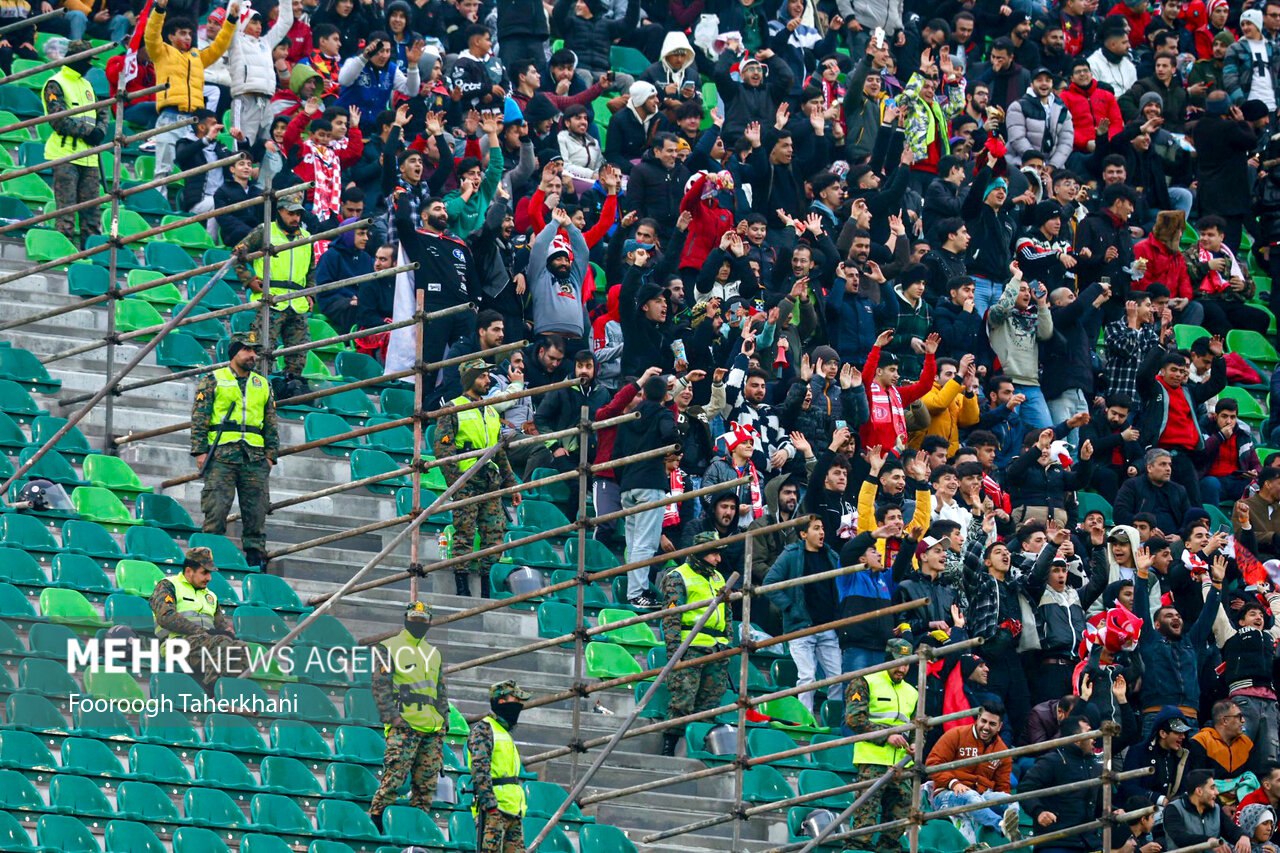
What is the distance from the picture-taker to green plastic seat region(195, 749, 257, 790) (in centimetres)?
1688

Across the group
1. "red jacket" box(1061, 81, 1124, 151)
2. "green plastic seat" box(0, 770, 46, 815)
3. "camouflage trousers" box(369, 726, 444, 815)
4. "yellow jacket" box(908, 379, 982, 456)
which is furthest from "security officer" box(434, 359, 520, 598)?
"red jacket" box(1061, 81, 1124, 151)

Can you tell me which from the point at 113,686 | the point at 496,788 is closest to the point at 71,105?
the point at 113,686

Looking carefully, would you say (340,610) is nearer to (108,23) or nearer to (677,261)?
(677,261)

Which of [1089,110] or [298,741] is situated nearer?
[298,741]

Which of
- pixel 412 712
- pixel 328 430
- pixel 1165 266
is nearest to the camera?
pixel 412 712

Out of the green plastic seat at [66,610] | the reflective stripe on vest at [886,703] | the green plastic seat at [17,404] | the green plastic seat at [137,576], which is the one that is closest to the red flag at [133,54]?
the green plastic seat at [17,404]

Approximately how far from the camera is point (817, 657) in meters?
19.8

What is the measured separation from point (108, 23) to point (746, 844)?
32.6ft

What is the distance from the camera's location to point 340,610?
19062mm

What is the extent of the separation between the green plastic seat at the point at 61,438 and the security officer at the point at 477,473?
2498mm

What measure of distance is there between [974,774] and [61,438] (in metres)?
6.73

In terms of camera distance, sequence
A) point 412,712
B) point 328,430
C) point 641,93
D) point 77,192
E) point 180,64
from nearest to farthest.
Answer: point 412,712 → point 328,430 → point 77,192 → point 180,64 → point 641,93

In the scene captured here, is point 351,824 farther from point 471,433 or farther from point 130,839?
point 471,433

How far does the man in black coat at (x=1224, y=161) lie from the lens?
25.8 meters
